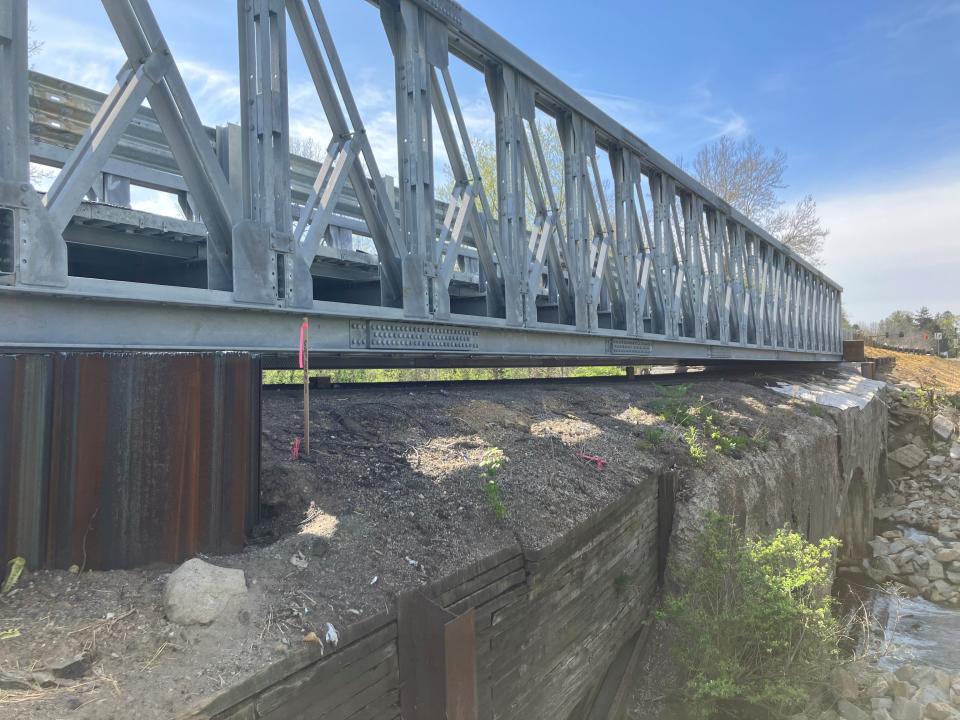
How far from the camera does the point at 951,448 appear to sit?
24.5 meters

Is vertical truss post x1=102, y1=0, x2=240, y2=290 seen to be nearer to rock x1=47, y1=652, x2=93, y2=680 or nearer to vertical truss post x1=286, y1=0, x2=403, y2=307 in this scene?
vertical truss post x1=286, y1=0, x2=403, y2=307

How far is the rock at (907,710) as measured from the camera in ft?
23.5

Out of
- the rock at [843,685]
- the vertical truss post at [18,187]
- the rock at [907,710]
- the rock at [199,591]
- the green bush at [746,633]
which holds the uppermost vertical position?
the vertical truss post at [18,187]

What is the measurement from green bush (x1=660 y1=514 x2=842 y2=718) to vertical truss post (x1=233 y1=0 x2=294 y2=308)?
16.1 feet

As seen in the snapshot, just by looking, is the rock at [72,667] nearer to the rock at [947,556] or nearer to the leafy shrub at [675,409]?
the leafy shrub at [675,409]

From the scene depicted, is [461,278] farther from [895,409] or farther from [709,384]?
[895,409]

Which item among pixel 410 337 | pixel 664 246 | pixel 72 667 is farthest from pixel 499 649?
pixel 664 246

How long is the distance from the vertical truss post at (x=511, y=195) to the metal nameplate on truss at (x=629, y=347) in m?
2.86

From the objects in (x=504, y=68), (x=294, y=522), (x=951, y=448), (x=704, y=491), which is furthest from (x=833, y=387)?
(x=294, y=522)

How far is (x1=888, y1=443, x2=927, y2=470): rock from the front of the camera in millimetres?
23934

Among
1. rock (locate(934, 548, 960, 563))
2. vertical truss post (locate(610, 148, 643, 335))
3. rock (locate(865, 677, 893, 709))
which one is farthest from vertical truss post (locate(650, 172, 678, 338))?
rock (locate(934, 548, 960, 563))

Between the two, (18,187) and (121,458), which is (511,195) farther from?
(121,458)

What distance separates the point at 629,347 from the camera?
10945mm

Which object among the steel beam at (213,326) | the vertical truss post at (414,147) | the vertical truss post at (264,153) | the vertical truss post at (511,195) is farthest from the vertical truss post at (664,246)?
the vertical truss post at (264,153)
